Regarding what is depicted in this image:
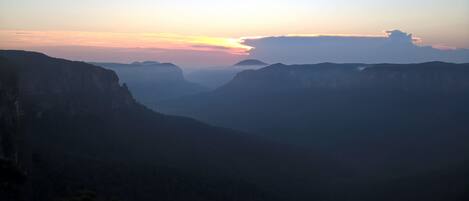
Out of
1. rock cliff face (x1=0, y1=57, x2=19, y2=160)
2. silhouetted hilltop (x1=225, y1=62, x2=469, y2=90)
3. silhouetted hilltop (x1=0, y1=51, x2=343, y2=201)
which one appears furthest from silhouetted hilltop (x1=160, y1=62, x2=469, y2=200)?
rock cliff face (x1=0, y1=57, x2=19, y2=160)

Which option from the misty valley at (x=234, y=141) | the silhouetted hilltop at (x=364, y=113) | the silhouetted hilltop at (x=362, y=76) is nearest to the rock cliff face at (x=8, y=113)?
the misty valley at (x=234, y=141)

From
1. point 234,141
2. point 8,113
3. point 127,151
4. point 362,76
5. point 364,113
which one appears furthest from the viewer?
point 362,76

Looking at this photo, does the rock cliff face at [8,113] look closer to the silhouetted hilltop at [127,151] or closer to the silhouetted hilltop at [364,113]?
the silhouetted hilltop at [127,151]

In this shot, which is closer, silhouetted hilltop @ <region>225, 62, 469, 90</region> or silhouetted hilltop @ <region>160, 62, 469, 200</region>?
silhouetted hilltop @ <region>160, 62, 469, 200</region>

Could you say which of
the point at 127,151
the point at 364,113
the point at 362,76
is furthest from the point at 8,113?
the point at 362,76

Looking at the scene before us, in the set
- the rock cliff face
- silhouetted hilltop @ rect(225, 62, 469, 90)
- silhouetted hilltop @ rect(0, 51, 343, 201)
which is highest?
silhouetted hilltop @ rect(225, 62, 469, 90)

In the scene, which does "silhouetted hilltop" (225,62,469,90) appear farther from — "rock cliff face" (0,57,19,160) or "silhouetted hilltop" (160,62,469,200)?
"rock cliff face" (0,57,19,160)

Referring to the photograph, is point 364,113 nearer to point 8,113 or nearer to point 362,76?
point 362,76

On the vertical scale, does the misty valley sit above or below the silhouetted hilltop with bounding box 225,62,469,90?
below
